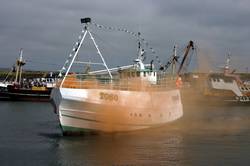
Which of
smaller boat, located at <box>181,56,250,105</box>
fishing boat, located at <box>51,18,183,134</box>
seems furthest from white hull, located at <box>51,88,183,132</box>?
→ smaller boat, located at <box>181,56,250,105</box>

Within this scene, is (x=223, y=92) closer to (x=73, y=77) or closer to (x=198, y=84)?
(x=198, y=84)

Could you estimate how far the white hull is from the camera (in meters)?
38.7

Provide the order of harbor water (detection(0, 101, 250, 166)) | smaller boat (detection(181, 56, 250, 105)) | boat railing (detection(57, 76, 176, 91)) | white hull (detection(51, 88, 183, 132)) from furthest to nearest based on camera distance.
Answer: smaller boat (detection(181, 56, 250, 105))
boat railing (detection(57, 76, 176, 91))
white hull (detection(51, 88, 183, 132))
harbor water (detection(0, 101, 250, 166))

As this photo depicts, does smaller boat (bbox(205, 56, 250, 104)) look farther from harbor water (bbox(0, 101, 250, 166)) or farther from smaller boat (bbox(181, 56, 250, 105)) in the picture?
harbor water (bbox(0, 101, 250, 166))

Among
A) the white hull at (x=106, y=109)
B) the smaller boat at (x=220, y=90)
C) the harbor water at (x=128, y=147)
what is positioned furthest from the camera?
the smaller boat at (x=220, y=90)

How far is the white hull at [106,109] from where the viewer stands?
3872 centimetres

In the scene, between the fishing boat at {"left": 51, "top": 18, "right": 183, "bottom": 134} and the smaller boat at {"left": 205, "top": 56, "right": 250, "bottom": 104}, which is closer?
the fishing boat at {"left": 51, "top": 18, "right": 183, "bottom": 134}

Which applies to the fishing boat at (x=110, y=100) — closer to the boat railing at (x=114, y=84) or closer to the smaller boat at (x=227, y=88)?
the boat railing at (x=114, y=84)

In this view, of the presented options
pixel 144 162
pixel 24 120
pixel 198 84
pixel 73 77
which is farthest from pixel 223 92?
pixel 144 162

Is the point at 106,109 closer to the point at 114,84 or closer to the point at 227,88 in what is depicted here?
the point at 114,84

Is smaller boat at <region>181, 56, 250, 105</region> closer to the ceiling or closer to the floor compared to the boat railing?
closer to the floor

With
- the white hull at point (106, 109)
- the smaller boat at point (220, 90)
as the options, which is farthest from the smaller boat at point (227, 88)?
the white hull at point (106, 109)

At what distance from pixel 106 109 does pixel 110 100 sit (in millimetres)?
813

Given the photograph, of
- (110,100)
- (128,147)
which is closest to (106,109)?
(110,100)
